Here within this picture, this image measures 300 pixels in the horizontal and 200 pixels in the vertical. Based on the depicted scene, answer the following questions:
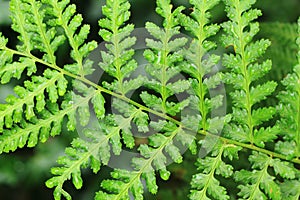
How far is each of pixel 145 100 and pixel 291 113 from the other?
0.39 metres

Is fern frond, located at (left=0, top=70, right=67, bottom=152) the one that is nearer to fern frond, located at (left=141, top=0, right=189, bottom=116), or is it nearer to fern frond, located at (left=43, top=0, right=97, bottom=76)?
fern frond, located at (left=43, top=0, right=97, bottom=76)

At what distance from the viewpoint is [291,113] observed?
4.23 feet

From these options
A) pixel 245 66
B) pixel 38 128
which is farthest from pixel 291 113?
pixel 38 128

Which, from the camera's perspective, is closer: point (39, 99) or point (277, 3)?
point (39, 99)

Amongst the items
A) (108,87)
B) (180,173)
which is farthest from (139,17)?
(108,87)

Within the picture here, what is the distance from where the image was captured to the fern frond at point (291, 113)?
1.26 meters

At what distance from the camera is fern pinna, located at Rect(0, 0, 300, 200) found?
3.92ft

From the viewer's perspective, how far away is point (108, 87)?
126cm

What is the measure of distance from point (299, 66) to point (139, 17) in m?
1.33

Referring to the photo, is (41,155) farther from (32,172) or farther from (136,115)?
(136,115)

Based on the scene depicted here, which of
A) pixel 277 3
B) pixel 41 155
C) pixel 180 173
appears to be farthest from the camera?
pixel 277 3

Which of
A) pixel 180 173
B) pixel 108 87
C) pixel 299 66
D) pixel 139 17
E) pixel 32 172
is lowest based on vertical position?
pixel 32 172

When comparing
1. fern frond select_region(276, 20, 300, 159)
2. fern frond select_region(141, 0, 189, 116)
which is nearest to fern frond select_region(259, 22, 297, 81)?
fern frond select_region(276, 20, 300, 159)

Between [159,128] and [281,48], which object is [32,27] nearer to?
[159,128]
